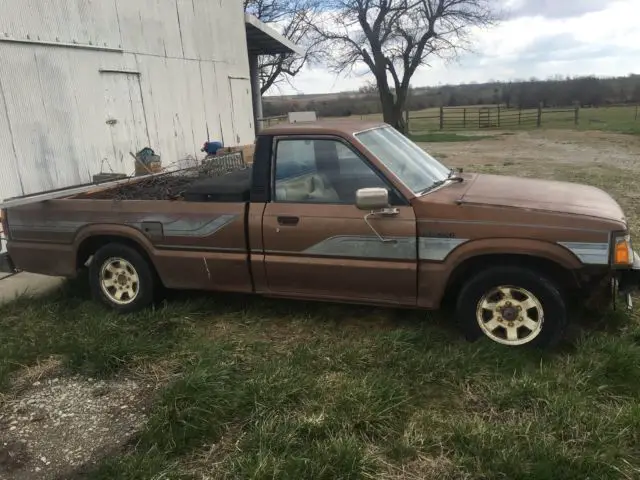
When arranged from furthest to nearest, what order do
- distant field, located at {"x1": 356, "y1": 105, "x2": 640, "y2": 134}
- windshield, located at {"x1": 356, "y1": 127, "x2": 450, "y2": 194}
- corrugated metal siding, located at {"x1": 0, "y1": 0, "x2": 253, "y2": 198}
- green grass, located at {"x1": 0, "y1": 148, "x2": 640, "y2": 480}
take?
distant field, located at {"x1": 356, "y1": 105, "x2": 640, "y2": 134}, corrugated metal siding, located at {"x1": 0, "y1": 0, "x2": 253, "y2": 198}, windshield, located at {"x1": 356, "y1": 127, "x2": 450, "y2": 194}, green grass, located at {"x1": 0, "y1": 148, "x2": 640, "y2": 480}

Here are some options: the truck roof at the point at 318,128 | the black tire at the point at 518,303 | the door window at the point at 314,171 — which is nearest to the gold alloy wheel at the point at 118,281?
the door window at the point at 314,171

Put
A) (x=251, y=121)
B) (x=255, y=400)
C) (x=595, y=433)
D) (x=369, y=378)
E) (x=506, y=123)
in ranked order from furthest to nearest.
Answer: (x=506, y=123), (x=251, y=121), (x=369, y=378), (x=255, y=400), (x=595, y=433)

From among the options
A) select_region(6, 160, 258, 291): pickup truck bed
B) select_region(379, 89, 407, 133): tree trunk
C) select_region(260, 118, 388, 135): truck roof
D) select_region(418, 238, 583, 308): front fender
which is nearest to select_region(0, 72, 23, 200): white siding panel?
select_region(6, 160, 258, 291): pickup truck bed

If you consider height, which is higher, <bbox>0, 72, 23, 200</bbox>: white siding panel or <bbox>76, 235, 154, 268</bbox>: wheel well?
<bbox>0, 72, 23, 200</bbox>: white siding panel

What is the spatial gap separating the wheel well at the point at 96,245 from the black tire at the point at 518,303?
2738mm

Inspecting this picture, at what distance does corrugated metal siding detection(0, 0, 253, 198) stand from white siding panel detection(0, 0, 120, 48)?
0.04ft

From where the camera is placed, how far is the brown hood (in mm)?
3881

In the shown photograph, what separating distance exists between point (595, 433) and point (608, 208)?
177 cm

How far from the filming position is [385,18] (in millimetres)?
34594

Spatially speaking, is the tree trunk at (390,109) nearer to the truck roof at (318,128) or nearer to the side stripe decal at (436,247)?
the truck roof at (318,128)

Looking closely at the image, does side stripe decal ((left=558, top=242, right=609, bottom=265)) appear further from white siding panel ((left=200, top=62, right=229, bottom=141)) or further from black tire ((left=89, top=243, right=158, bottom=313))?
white siding panel ((left=200, top=62, right=229, bottom=141))

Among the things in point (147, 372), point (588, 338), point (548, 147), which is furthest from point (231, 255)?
point (548, 147)

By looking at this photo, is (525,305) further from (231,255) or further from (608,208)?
(231,255)

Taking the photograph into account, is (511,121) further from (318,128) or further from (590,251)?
(590,251)
